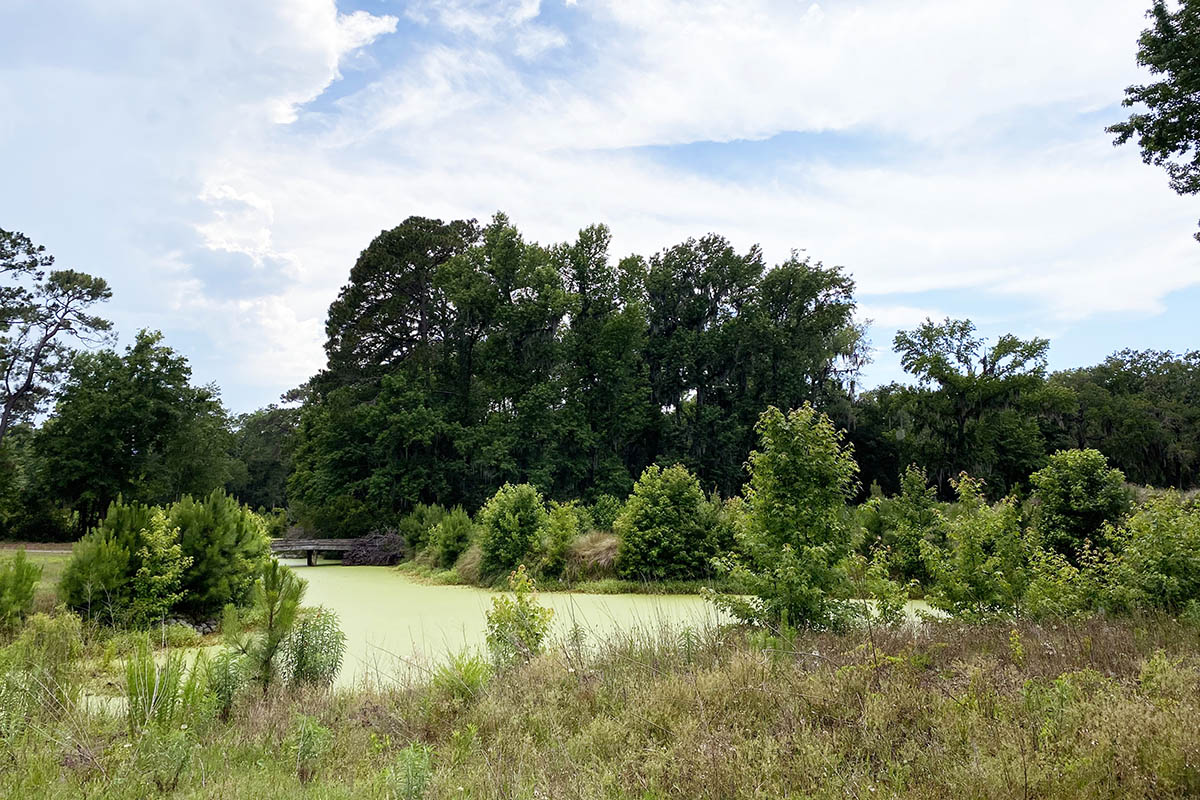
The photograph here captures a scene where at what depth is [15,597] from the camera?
8047mm

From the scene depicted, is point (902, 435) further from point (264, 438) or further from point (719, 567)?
point (264, 438)

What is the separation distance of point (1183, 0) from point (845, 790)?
15559 mm

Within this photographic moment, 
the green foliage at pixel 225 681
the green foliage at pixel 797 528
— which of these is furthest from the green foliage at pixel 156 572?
the green foliage at pixel 797 528

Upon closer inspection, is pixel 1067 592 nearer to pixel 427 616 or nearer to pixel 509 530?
pixel 427 616

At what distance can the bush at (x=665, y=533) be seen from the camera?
14656 mm

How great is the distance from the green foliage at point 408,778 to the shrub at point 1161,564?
689 centimetres

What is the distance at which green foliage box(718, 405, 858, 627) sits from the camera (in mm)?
6934

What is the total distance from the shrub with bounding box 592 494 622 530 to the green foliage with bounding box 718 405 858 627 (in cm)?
1610

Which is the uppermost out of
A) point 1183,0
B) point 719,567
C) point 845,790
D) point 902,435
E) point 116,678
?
point 1183,0

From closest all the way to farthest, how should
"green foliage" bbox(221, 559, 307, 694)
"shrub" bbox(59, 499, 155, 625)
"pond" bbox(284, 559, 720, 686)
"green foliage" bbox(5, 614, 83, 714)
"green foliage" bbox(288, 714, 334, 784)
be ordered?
1. "green foliage" bbox(288, 714, 334, 784)
2. "green foliage" bbox(5, 614, 83, 714)
3. "green foliage" bbox(221, 559, 307, 694)
4. "pond" bbox(284, 559, 720, 686)
5. "shrub" bbox(59, 499, 155, 625)

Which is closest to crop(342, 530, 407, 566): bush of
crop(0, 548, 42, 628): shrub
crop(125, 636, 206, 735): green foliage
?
crop(0, 548, 42, 628): shrub

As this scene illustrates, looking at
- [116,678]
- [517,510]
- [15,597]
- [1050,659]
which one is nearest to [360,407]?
[517,510]

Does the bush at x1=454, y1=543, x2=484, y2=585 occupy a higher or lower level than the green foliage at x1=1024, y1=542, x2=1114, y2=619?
lower

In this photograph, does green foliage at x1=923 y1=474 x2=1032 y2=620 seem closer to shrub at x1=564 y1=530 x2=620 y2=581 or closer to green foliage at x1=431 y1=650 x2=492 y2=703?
green foliage at x1=431 y1=650 x2=492 y2=703
